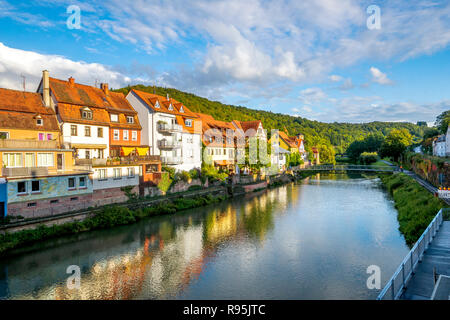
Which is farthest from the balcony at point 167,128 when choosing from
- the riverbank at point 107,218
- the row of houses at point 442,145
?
the row of houses at point 442,145

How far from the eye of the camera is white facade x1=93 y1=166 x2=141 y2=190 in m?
26.9

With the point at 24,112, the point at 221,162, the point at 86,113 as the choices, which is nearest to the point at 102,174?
the point at 86,113

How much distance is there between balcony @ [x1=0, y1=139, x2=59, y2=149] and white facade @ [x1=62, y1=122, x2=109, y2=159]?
7.66ft

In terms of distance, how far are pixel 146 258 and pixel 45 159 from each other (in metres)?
12.6

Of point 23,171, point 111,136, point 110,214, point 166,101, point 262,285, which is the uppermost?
point 166,101

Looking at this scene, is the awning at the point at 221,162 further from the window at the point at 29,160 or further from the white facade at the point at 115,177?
the window at the point at 29,160

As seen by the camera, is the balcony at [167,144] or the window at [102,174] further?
the balcony at [167,144]

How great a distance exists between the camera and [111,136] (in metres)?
30.8

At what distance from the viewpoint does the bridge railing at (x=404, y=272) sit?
8961mm

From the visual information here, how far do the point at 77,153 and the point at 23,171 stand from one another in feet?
21.8

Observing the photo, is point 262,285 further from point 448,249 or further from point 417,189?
point 417,189

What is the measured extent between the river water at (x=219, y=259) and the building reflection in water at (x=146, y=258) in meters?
0.05

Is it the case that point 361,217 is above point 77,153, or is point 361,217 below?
below
